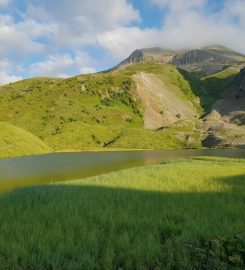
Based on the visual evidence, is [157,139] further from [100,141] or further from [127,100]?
[127,100]

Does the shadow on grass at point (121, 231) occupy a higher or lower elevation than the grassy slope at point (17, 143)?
Answer: higher

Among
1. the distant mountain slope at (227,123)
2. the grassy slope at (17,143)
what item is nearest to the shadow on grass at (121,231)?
the grassy slope at (17,143)

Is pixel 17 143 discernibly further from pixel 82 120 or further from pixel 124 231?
pixel 124 231

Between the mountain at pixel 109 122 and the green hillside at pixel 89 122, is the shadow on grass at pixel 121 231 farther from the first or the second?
the green hillside at pixel 89 122

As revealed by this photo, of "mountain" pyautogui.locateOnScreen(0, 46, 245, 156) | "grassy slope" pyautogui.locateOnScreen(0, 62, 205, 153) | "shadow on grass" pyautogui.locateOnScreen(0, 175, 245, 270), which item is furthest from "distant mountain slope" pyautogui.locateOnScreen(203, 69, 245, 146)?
"shadow on grass" pyautogui.locateOnScreen(0, 175, 245, 270)

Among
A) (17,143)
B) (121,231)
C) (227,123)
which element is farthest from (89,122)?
(121,231)

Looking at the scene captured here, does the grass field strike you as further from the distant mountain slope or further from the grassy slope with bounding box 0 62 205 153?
the distant mountain slope

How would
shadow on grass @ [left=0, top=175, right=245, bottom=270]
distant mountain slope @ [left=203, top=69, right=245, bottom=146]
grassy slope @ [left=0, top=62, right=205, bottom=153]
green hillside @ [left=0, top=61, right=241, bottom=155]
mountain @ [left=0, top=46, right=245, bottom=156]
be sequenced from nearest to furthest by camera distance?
1. shadow on grass @ [left=0, top=175, right=245, bottom=270]
2. distant mountain slope @ [left=203, top=69, right=245, bottom=146]
3. mountain @ [left=0, top=46, right=245, bottom=156]
4. green hillside @ [left=0, top=61, right=241, bottom=155]
5. grassy slope @ [left=0, top=62, right=205, bottom=153]

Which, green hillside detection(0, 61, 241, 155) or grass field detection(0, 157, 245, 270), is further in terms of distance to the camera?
green hillside detection(0, 61, 241, 155)

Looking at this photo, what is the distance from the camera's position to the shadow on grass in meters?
9.50

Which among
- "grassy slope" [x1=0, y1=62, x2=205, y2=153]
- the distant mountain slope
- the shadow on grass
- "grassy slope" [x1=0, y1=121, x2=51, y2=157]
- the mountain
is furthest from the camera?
"grassy slope" [x1=0, y1=62, x2=205, y2=153]

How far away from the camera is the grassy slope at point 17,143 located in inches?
3682

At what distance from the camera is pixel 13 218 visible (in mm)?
14602

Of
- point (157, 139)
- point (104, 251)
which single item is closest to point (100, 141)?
point (157, 139)
